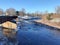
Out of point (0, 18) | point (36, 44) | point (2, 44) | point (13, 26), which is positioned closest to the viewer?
point (2, 44)

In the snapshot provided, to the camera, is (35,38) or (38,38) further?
(38,38)

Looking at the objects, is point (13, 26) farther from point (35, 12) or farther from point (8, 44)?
point (35, 12)

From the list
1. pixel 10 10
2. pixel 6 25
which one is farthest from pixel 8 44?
pixel 10 10

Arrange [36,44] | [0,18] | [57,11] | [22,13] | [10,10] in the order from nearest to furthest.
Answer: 1. [36,44]
2. [0,18]
3. [57,11]
4. [10,10]
5. [22,13]

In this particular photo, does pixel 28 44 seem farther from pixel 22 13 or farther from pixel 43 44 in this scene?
pixel 22 13

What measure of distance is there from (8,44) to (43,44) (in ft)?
15.2

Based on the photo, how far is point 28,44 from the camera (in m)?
19.3

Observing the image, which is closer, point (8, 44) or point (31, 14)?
point (8, 44)

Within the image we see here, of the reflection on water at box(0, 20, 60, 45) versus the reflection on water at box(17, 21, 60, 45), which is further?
the reflection on water at box(17, 21, 60, 45)

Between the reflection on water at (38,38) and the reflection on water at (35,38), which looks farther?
the reflection on water at (38,38)

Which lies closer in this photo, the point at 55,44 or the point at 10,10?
the point at 55,44

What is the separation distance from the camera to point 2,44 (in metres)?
18.2

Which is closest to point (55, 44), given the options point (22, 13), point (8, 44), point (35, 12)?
point (8, 44)

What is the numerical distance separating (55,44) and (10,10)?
111 m
